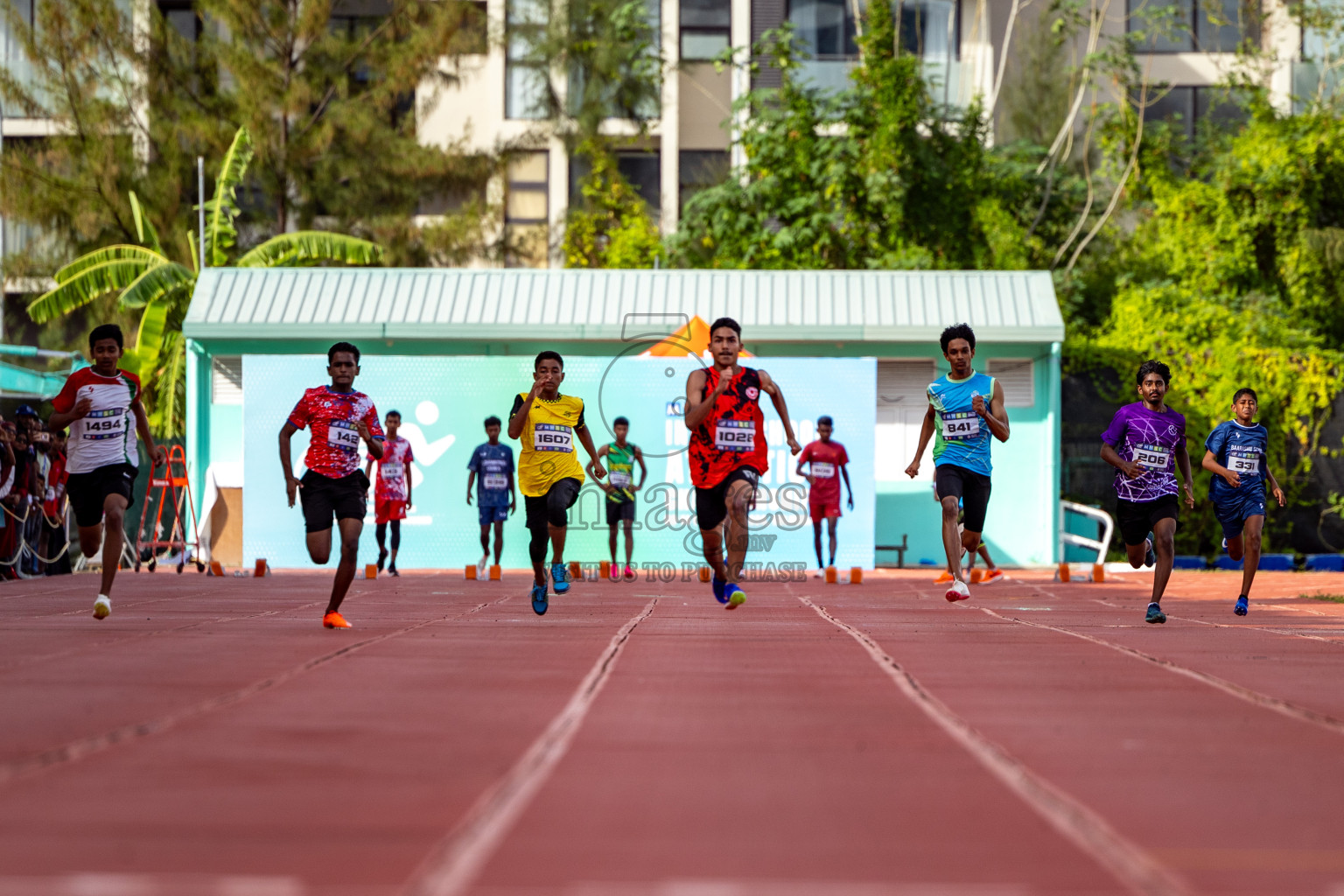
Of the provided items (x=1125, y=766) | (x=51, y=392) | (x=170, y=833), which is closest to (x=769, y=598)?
(x=1125, y=766)

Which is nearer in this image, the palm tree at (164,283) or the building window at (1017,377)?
the building window at (1017,377)

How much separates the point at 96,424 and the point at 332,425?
1983mm

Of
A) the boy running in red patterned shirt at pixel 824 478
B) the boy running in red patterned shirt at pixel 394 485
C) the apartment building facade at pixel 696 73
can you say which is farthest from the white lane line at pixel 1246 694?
the apartment building facade at pixel 696 73

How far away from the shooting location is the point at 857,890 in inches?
136

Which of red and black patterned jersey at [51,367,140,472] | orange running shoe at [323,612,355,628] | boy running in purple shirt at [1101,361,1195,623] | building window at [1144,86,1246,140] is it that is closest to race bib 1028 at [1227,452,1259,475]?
boy running in purple shirt at [1101,361,1195,623]

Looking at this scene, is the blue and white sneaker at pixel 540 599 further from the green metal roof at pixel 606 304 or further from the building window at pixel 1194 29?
the building window at pixel 1194 29

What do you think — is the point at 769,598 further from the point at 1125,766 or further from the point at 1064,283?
the point at 1064,283

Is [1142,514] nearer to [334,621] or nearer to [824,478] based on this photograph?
[334,621]

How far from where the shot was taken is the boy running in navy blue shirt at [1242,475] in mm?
12078

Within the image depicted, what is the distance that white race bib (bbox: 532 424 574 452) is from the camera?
1069cm

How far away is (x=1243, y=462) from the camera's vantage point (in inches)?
484

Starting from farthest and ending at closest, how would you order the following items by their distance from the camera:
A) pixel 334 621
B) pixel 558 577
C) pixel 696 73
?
1. pixel 696 73
2. pixel 558 577
3. pixel 334 621

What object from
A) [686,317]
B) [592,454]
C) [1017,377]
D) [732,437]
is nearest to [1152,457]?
[732,437]

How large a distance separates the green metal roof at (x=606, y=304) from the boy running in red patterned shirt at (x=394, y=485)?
14.3 feet
